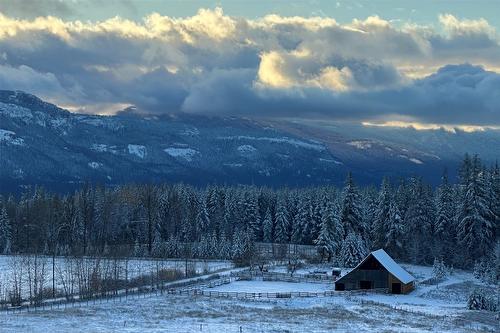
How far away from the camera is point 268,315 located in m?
68.4

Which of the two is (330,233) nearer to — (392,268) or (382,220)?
(382,220)

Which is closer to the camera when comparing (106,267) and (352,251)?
(106,267)

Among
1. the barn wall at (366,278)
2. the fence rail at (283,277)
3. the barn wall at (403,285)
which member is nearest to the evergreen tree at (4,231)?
the fence rail at (283,277)

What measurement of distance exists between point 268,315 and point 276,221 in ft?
294

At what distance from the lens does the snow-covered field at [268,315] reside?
59.5m

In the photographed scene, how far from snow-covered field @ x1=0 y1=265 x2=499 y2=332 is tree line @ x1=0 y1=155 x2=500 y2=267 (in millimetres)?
30606

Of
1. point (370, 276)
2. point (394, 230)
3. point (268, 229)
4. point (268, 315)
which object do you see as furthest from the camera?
point (268, 229)

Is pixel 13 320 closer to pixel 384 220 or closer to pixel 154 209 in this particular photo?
pixel 384 220

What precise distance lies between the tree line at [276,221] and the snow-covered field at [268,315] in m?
30.6

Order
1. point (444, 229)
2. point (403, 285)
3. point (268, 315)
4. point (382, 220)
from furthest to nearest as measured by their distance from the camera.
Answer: point (382, 220) → point (444, 229) → point (403, 285) → point (268, 315)

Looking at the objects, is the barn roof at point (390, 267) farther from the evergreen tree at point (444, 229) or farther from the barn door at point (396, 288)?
the evergreen tree at point (444, 229)

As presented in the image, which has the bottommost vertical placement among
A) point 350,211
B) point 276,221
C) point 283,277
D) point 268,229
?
point 283,277

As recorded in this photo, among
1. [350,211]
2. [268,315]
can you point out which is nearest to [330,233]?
[350,211]

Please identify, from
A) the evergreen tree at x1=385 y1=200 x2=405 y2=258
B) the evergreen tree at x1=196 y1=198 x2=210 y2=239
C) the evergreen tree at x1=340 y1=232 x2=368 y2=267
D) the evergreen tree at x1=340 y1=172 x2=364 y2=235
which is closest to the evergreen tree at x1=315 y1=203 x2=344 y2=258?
the evergreen tree at x1=340 y1=172 x2=364 y2=235
